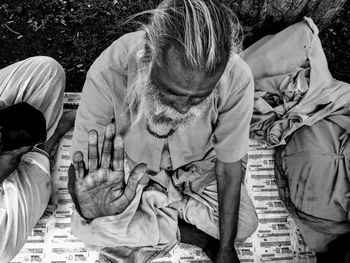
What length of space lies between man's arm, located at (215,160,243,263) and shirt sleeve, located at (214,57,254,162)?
0.31ft

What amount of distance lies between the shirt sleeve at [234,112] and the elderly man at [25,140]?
0.93 metres

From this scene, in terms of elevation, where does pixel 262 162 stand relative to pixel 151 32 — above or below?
below

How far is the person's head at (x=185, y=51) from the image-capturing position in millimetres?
1489

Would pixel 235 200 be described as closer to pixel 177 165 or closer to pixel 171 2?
pixel 177 165

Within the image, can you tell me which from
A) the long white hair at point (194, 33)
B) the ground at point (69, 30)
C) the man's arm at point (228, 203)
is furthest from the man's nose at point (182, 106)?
the ground at point (69, 30)

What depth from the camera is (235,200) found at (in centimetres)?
228

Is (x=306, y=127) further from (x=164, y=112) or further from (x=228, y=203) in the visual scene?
(x=164, y=112)

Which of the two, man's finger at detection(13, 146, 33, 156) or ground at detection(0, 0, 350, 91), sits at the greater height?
ground at detection(0, 0, 350, 91)

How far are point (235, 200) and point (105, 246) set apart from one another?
2.45 ft

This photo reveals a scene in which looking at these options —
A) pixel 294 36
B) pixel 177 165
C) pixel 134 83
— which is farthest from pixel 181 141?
pixel 294 36

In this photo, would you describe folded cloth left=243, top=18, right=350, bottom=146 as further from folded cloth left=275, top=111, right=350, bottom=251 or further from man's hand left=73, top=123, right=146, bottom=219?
man's hand left=73, top=123, right=146, bottom=219

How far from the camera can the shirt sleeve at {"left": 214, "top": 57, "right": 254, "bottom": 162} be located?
1.86m

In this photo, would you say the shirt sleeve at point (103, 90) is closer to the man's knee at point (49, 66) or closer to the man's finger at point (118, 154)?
the man's finger at point (118, 154)

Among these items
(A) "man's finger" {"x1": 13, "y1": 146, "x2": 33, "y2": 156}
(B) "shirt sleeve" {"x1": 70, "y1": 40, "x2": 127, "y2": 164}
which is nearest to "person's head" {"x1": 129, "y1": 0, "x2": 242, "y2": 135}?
(B) "shirt sleeve" {"x1": 70, "y1": 40, "x2": 127, "y2": 164}
